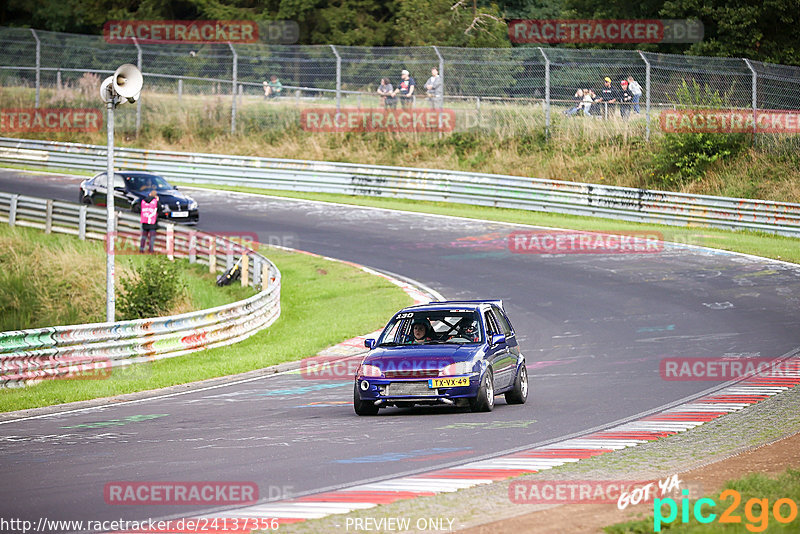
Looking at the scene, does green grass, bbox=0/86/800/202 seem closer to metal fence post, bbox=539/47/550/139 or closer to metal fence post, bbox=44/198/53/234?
metal fence post, bbox=539/47/550/139

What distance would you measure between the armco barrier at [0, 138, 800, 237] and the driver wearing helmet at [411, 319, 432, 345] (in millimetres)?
19135

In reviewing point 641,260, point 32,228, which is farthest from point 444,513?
point 32,228

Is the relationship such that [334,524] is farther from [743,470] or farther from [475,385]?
[475,385]

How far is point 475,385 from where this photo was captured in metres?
12.6

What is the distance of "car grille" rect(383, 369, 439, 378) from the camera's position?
41.1 ft

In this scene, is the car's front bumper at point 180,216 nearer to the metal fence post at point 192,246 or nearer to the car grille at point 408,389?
the metal fence post at point 192,246

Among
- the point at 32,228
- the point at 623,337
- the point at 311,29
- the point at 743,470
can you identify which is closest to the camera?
the point at 743,470

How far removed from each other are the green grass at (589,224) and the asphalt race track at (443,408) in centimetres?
159

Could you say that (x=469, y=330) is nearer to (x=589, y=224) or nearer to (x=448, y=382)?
(x=448, y=382)

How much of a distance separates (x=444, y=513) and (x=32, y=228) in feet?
89.3

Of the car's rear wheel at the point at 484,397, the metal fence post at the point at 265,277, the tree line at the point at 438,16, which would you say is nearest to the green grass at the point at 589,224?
the metal fence post at the point at 265,277

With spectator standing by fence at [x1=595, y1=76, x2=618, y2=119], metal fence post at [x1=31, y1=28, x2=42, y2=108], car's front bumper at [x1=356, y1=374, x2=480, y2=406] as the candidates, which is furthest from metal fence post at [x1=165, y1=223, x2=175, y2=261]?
metal fence post at [x1=31, y1=28, x2=42, y2=108]

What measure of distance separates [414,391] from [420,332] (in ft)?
3.81

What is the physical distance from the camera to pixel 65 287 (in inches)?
1035
